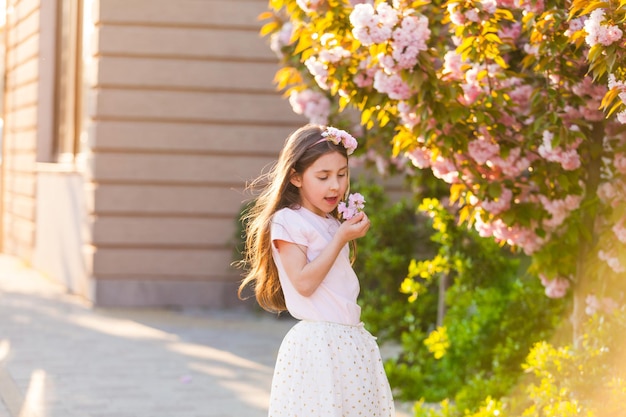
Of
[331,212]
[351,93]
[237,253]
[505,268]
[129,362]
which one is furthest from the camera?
[237,253]

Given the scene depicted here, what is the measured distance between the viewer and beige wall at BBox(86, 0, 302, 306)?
11266 mm

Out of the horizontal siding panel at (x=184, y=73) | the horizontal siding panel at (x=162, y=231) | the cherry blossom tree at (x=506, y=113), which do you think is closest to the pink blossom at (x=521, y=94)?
the cherry blossom tree at (x=506, y=113)

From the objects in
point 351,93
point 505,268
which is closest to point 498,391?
point 505,268

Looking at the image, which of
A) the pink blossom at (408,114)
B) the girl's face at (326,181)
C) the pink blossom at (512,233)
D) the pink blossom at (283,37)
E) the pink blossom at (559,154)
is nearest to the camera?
the girl's face at (326,181)

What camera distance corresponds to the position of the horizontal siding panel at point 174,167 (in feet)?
37.0

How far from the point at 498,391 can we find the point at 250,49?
19.0ft

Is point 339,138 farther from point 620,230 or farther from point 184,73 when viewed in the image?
point 184,73

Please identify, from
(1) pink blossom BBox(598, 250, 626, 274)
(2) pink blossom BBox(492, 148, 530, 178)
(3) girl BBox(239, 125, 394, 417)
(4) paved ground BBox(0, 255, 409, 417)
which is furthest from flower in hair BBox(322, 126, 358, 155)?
(4) paved ground BBox(0, 255, 409, 417)

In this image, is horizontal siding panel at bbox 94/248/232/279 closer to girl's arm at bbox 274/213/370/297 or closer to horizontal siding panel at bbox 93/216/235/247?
horizontal siding panel at bbox 93/216/235/247

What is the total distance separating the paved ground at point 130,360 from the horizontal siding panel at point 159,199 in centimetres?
102

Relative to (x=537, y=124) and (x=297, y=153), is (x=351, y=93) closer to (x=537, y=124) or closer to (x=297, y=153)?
(x=537, y=124)

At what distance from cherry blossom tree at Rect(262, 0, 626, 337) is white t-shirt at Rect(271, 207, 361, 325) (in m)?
1.35

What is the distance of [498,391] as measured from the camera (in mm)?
6531

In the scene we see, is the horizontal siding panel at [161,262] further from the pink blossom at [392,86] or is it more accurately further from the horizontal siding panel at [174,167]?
the pink blossom at [392,86]
